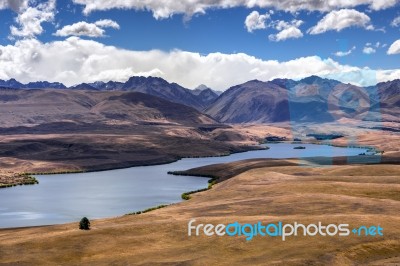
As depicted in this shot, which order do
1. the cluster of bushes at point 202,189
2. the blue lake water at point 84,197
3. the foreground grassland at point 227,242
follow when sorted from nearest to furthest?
the foreground grassland at point 227,242 < the blue lake water at point 84,197 < the cluster of bushes at point 202,189

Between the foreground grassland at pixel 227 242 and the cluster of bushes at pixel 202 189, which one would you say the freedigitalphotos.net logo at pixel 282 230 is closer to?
the foreground grassland at pixel 227 242

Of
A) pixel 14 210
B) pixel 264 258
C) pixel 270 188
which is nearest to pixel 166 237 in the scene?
pixel 264 258

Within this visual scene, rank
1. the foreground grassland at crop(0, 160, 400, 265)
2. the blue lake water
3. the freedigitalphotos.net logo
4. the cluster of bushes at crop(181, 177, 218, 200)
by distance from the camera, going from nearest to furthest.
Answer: the foreground grassland at crop(0, 160, 400, 265), the freedigitalphotos.net logo, the blue lake water, the cluster of bushes at crop(181, 177, 218, 200)

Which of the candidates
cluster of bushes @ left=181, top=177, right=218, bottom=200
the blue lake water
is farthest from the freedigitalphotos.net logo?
cluster of bushes @ left=181, top=177, right=218, bottom=200

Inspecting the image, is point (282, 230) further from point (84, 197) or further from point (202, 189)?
point (84, 197)

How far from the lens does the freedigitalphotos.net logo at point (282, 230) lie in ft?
200

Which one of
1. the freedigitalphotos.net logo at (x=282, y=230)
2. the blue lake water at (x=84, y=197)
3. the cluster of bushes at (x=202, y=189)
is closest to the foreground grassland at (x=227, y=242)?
the freedigitalphotos.net logo at (x=282, y=230)

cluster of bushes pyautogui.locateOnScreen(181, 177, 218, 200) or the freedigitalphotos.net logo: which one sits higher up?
the freedigitalphotos.net logo

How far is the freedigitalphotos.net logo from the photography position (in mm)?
60906

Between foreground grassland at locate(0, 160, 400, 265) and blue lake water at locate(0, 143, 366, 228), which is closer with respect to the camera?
foreground grassland at locate(0, 160, 400, 265)

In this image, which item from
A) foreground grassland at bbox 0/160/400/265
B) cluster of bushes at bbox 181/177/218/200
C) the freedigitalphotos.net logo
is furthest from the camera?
cluster of bushes at bbox 181/177/218/200

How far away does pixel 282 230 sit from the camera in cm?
6269

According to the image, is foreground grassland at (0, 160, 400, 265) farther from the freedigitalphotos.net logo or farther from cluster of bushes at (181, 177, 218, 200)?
cluster of bushes at (181, 177, 218, 200)

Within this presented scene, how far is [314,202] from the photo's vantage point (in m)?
85.2
